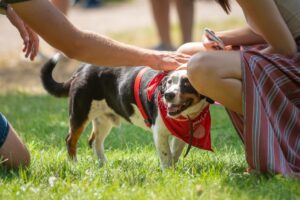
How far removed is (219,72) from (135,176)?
2.55 ft

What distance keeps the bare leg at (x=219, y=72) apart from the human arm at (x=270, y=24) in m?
0.21

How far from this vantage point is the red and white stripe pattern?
420 centimetres

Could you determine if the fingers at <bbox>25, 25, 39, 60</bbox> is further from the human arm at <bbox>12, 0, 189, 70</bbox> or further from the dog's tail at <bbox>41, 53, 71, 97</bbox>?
the dog's tail at <bbox>41, 53, 71, 97</bbox>

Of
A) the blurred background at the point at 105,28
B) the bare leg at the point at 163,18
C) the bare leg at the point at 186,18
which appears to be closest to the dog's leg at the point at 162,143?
the bare leg at the point at 186,18

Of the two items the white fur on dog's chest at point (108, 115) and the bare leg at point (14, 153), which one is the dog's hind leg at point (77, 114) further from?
the bare leg at point (14, 153)

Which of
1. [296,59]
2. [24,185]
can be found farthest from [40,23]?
[296,59]

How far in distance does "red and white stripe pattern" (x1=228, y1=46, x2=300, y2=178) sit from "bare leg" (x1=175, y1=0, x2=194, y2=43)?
562 centimetres

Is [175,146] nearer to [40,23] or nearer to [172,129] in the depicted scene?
[172,129]

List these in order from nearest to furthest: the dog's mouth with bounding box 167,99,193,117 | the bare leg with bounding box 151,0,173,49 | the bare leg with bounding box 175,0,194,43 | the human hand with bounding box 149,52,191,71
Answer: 1. the human hand with bounding box 149,52,191,71
2. the dog's mouth with bounding box 167,99,193,117
3. the bare leg with bounding box 175,0,194,43
4. the bare leg with bounding box 151,0,173,49

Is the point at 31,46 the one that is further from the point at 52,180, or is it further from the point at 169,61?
the point at 52,180

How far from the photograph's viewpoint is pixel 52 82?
19.6ft

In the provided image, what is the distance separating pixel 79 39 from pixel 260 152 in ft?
3.96

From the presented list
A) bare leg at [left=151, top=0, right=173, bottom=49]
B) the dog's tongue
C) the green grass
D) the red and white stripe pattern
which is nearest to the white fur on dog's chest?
the green grass

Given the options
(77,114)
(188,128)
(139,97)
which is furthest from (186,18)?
(188,128)
